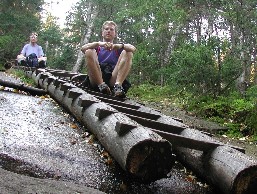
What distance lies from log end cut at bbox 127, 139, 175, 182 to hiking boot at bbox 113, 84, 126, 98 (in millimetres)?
3283

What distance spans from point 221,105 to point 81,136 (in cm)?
417

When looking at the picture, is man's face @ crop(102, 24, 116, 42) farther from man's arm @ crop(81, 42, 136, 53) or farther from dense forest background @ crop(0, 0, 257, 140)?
dense forest background @ crop(0, 0, 257, 140)

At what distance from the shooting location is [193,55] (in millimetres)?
8070

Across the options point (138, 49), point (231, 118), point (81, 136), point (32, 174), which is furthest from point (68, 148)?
point (138, 49)

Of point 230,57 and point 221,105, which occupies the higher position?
point 230,57

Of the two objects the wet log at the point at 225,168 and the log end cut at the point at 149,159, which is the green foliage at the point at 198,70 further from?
the log end cut at the point at 149,159

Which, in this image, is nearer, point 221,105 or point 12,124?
point 12,124

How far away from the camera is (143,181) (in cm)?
273

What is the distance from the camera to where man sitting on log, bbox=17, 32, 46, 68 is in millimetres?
12391

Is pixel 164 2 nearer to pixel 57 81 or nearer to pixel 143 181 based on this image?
pixel 57 81

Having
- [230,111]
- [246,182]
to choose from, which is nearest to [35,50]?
[230,111]

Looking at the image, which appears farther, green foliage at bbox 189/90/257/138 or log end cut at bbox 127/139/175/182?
green foliage at bbox 189/90/257/138

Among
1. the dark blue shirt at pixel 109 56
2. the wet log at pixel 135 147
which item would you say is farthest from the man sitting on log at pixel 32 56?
the wet log at pixel 135 147

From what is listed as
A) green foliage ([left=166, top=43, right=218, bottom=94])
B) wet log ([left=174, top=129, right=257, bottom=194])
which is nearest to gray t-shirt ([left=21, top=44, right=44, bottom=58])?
green foliage ([left=166, top=43, right=218, bottom=94])
